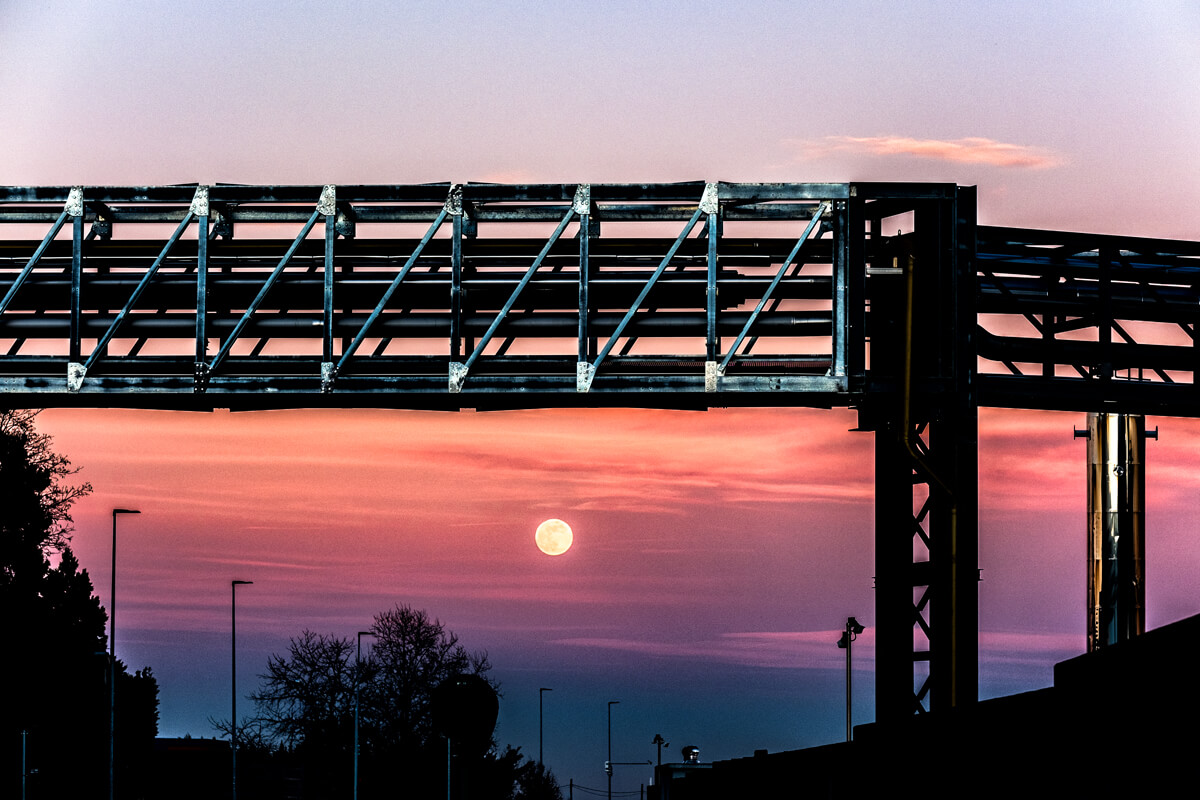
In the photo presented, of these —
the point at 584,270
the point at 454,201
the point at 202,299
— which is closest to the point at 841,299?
the point at 584,270

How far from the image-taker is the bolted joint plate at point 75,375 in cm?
1822

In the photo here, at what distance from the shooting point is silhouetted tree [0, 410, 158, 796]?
59188 mm

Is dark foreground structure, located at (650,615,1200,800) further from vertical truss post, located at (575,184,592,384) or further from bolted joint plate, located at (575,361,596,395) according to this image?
vertical truss post, located at (575,184,592,384)

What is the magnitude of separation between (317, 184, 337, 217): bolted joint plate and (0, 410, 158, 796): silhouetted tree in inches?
1728

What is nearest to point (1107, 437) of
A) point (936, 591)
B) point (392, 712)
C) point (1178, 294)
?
point (1178, 294)

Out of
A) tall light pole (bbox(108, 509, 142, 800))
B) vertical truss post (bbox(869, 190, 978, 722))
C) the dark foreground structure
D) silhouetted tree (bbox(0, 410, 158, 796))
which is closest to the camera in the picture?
the dark foreground structure

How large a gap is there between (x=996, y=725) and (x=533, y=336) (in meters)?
8.80

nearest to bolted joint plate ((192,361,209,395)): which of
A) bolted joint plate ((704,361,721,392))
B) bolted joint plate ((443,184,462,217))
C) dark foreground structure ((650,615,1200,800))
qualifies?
bolted joint plate ((443,184,462,217))

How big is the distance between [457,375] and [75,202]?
4.77 metres

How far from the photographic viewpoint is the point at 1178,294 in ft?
75.3

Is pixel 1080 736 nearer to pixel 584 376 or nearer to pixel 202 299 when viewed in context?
pixel 584 376

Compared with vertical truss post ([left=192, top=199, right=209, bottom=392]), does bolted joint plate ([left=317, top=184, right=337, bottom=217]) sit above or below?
above

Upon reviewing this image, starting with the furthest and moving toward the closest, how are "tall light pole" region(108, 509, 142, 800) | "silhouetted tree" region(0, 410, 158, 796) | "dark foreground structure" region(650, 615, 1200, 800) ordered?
"silhouetted tree" region(0, 410, 158, 796)
"tall light pole" region(108, 509, 142, 800)
"dark foreground structure" region(650, 615, 1200, 800)

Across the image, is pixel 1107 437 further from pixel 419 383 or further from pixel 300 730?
A: pixel 300 730
